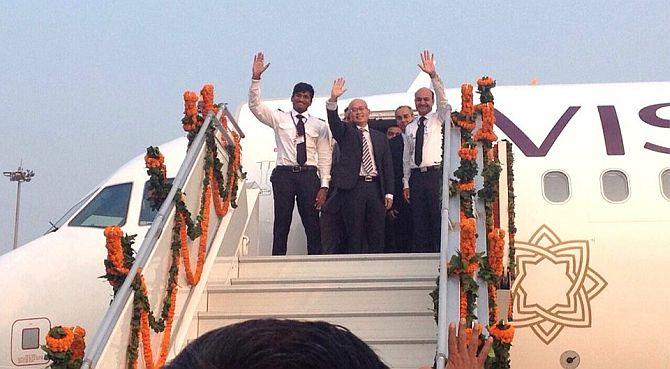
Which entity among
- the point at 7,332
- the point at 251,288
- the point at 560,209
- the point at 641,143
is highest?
the point at 641,143

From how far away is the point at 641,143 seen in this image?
27.2 ft

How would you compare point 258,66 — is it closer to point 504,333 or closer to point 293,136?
point 293,136

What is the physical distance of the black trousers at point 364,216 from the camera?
7.48 m

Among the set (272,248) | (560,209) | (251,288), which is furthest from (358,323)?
(560,209)

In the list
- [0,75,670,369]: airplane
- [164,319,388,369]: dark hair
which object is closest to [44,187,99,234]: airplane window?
[0,75,670,369]: airplane

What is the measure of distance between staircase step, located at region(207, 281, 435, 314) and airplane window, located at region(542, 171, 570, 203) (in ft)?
7.15

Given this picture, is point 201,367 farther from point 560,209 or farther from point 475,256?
point 560,209

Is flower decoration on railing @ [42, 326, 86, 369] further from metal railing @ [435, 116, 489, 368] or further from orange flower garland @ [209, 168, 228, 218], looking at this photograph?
orange flower garland @ [209, 168, 228, 218]

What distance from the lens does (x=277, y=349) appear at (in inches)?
40.4

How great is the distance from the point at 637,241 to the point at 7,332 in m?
5.72

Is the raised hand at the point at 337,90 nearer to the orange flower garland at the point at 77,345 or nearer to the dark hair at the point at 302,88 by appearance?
the dark hair at the point at 302,88

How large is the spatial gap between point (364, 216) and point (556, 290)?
189 centimetres

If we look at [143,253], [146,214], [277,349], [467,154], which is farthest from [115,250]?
[277,349]

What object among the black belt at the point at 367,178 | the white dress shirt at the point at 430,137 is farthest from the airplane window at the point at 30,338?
the white dress shirt at the point at 430,137
